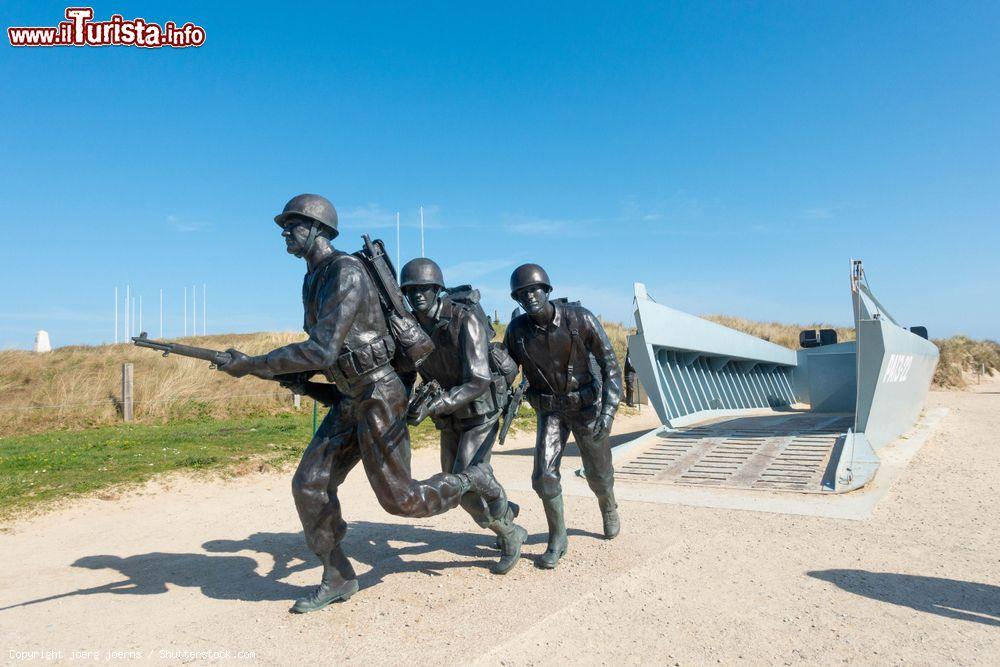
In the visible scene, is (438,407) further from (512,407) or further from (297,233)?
(297,233)

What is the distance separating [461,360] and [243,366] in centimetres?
152

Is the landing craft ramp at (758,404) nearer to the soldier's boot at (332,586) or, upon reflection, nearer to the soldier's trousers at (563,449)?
the soldier's trousers at (563,449)

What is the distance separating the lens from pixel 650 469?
9062mm

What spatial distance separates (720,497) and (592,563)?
304 cm

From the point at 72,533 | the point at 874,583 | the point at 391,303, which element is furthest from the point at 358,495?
the point at 874,583

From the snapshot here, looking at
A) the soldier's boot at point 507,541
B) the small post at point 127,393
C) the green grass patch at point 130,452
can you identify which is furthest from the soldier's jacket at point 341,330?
the small post at point 127,393

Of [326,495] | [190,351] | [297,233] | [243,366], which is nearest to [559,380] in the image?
[326,495]

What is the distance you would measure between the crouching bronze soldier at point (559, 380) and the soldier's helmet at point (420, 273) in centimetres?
69

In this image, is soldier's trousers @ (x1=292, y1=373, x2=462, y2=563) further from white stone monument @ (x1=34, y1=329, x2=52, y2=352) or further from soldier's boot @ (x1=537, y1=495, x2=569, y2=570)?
white stone monument @ (x1=34, y1=329, x2=52, y2=352)

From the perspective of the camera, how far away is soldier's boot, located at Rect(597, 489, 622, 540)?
5566 mm

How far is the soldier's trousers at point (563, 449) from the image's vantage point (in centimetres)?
500

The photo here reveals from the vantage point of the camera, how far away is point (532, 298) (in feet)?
16.6

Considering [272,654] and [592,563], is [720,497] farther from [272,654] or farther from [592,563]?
[272,654]

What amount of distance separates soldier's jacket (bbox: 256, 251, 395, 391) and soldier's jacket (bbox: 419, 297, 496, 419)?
0.57 metres
